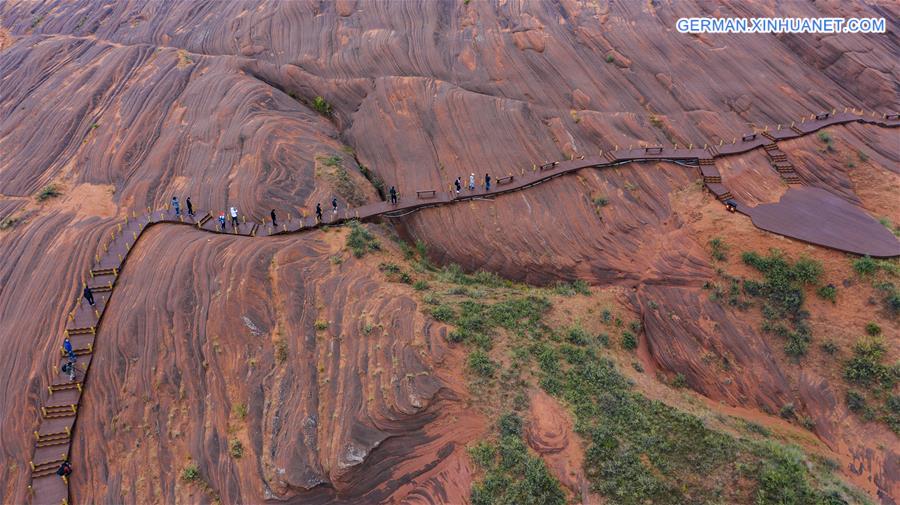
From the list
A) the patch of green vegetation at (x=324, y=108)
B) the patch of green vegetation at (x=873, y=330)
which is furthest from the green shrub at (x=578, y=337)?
the patch of green vegetation at (x=324, y=108)

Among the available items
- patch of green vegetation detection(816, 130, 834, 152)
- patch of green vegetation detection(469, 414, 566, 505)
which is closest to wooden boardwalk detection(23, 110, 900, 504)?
patch of green vegetation detection(816, 130, 834, 152)

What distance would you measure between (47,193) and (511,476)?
2577cm

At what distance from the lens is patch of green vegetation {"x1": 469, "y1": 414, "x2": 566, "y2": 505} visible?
52.2 ft

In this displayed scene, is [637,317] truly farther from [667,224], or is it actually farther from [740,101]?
[740,101]

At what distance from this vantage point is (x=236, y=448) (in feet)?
56.5

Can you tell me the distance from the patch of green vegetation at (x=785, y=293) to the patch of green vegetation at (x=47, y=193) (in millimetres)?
33635

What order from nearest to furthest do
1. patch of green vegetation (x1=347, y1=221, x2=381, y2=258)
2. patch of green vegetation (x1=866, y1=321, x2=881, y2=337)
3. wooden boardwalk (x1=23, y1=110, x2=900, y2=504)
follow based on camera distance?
wooden boardwalk (x1=23, y1=110, x2=900, y2=504) → patch of green vegetation (x1=866, y1=321, x2=881, y2=337) → patch of green vegetation (x1=347, y1=221, x2=381, y2=258)

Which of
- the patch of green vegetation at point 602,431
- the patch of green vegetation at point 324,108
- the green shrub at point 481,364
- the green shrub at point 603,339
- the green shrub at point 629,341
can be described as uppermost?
the patch of green vegetation at point 324,108

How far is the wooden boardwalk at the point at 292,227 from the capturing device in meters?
17.3

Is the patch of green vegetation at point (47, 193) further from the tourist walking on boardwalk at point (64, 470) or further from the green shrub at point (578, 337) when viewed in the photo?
the green shrub at point (578, 337)

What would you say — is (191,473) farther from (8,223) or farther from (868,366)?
(868,366)

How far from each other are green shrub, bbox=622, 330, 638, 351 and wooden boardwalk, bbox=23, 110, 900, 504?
905 centimetres

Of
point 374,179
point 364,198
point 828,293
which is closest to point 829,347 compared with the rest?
point 828,293

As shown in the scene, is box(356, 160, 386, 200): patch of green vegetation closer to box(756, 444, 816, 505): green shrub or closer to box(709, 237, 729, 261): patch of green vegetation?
box(709, 237, 729, 261): patch of green vegetation
